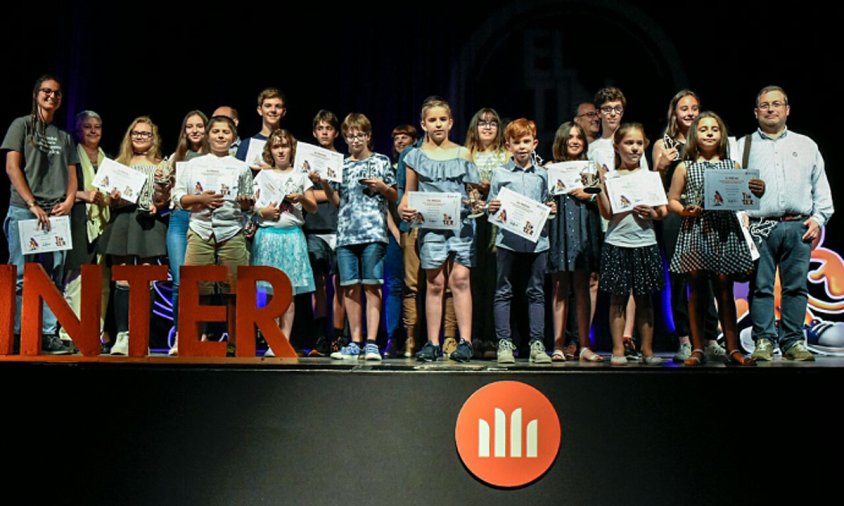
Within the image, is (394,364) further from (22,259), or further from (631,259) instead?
(22,259)

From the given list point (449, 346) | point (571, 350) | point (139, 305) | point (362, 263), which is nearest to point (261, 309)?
point (139, 305)

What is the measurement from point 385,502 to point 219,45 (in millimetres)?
4107

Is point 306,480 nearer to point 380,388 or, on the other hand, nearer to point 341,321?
point 380,388

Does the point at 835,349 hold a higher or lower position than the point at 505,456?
higher

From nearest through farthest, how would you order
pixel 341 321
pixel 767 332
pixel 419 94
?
1. pixel 767 332
2. pixel 341 321
3. pixel 419 94

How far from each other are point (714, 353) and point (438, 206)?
167 cm

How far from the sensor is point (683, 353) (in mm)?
5082

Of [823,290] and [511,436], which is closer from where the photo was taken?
[511,436]

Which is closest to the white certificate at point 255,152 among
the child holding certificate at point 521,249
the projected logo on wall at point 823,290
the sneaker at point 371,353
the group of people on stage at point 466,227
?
the group of people on stage at point 466,227

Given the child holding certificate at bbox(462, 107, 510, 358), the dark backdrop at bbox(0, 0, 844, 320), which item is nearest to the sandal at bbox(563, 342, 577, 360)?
the child holding certificate at bbox(462, 107, 510, 358)

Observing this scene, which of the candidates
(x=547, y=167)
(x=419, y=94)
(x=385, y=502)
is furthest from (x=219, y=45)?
(x=385, y=502)

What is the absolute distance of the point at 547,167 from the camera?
5.05 meters

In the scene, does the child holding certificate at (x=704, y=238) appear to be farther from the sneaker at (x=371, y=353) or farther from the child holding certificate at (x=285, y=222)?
the child holding certificate at (x=285, y=222)

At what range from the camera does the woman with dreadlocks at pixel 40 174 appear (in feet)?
17.5
